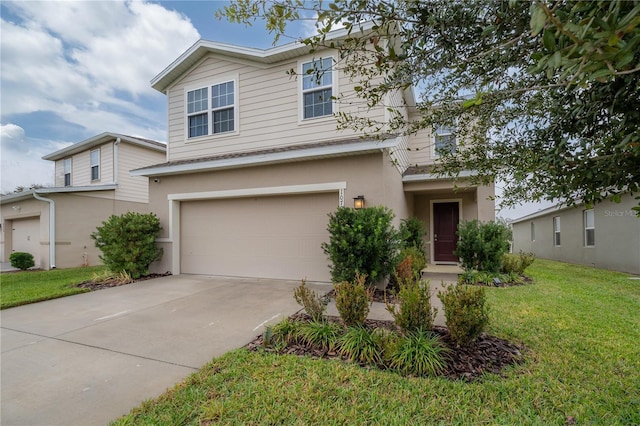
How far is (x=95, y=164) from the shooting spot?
1507 centimetres

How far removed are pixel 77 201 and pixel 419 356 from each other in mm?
15484

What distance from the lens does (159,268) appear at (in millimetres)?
9344

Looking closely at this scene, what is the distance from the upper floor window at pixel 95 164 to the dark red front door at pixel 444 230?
16.7m

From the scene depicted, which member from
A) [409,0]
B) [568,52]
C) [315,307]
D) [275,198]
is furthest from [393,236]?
[568,52]

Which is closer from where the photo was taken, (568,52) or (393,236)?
(568,52)

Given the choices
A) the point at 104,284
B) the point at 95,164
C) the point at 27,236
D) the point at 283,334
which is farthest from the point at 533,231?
the point at 27,236

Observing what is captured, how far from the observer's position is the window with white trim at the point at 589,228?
11891 mm

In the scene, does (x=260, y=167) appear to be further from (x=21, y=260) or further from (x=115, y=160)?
(x=21, y=260)

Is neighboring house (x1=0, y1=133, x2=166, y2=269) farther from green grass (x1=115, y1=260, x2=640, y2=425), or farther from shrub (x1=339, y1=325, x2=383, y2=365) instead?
shrub (x1=339, y1=325, x2=383, y2=365)

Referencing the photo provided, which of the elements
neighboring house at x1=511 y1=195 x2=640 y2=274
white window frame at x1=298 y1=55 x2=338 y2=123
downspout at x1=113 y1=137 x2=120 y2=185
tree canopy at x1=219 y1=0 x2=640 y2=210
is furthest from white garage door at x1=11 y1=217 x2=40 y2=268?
neighboring house at x1=511 y1=195 x2=640 y2=274

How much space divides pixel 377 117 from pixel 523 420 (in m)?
6.47

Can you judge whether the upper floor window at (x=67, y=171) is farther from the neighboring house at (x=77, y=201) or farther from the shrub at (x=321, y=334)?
the shrub at (x=321, y=334)

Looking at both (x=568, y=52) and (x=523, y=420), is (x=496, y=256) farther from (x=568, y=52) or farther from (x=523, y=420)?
(x=568, y=52)

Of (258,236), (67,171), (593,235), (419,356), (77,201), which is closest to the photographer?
(419,356)
